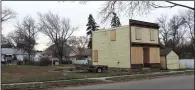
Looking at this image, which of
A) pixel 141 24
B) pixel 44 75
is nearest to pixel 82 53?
pixel 141 24

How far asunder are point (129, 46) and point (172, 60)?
347 inches

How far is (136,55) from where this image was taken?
36.9m

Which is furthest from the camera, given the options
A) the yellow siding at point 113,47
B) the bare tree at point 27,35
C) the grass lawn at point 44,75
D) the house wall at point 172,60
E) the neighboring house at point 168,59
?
the bare tree at point 27,35

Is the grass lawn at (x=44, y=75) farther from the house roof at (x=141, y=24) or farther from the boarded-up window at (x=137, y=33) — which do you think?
the house roof at (x=141, y=24)

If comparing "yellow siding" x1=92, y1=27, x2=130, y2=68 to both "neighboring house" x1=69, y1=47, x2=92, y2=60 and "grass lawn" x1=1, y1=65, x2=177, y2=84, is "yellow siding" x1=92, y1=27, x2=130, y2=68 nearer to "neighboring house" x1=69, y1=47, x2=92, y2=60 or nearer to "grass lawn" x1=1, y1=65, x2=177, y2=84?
"grass lawn" x1=1, y1=65, x2=177, y2=84

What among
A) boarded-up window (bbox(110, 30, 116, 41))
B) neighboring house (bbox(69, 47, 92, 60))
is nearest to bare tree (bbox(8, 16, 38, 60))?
neighboring house (bbox(69, 47, 92, 60))

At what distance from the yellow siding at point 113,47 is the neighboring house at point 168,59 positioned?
6.93 metres

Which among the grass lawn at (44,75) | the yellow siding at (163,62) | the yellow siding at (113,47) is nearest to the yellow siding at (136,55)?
the yellow siding at (113,47)

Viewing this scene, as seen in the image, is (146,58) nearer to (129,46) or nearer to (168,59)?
(168,59)

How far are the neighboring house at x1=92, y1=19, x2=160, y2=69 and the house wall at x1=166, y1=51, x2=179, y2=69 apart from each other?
165cm

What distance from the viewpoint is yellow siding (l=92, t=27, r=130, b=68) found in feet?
120

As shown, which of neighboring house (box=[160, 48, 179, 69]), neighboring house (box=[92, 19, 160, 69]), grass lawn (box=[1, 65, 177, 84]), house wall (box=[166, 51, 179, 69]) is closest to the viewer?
grass lawn (box=[1, 65, 177, 84])

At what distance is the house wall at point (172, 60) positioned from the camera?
4096 centimetres

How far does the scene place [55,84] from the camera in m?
18.1
